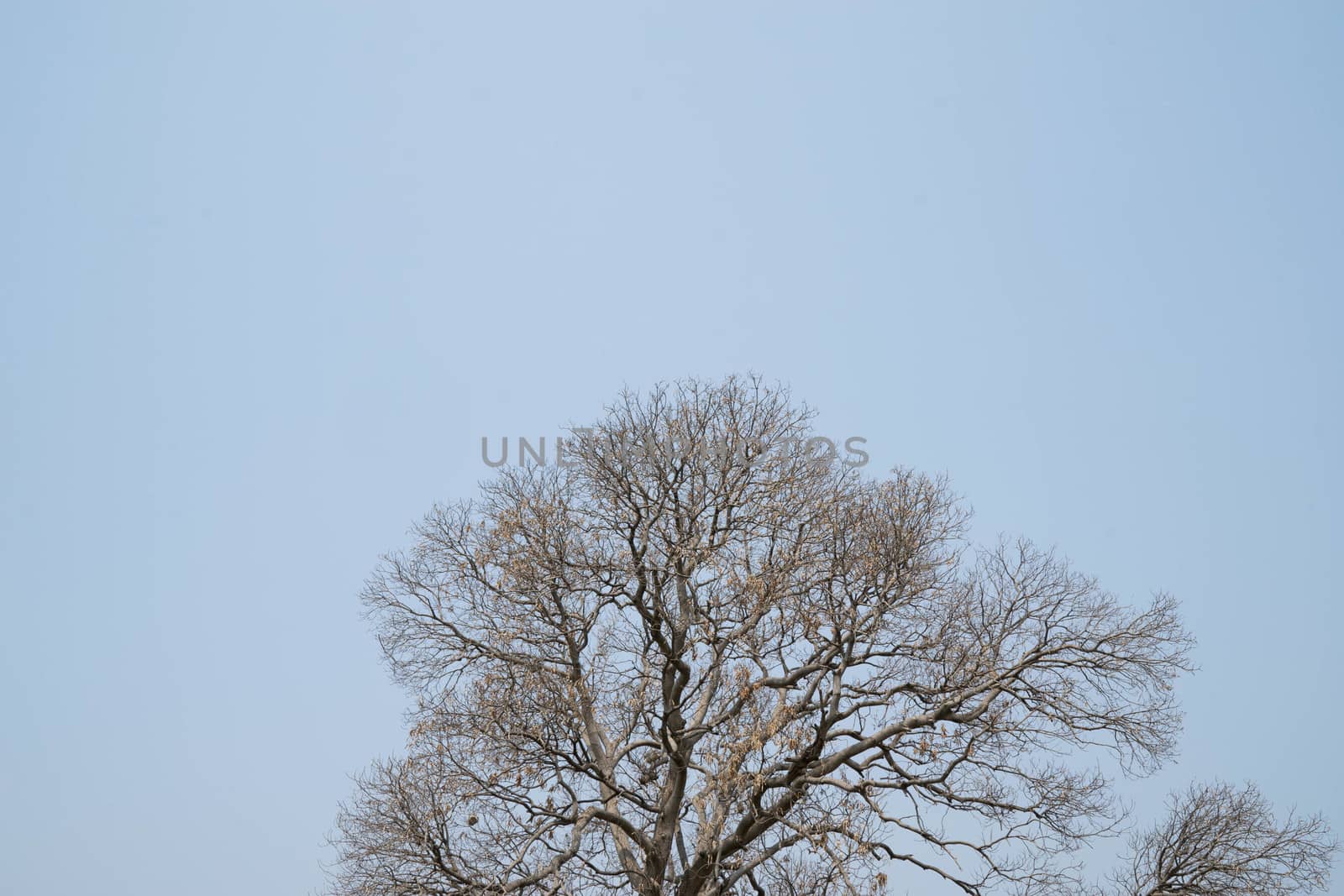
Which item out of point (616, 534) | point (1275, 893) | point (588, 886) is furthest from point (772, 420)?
point (1275, 893)

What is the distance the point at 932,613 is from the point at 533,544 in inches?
251

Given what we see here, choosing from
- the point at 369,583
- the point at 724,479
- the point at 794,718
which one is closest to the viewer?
the point at 794,718

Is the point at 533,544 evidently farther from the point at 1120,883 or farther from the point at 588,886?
the point at 1120,883

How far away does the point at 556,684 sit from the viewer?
2150 centimetres

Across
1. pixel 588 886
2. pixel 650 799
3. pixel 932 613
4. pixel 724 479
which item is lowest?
Result: pixel 588 886

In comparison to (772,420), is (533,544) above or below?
below

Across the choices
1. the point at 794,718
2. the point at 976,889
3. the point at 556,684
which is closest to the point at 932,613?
the point at 794,718

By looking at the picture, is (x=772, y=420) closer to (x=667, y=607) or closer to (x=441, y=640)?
(x=667, y=607)

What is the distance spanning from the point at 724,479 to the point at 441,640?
560cm

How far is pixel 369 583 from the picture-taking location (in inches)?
949

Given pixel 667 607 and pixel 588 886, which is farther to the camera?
pixel 667 607

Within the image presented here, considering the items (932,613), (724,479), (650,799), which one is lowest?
(650,799)

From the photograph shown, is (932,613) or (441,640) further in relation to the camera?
(441,640)

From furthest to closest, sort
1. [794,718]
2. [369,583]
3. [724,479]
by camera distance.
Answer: [369,583]
[724,479]
[794,718]
